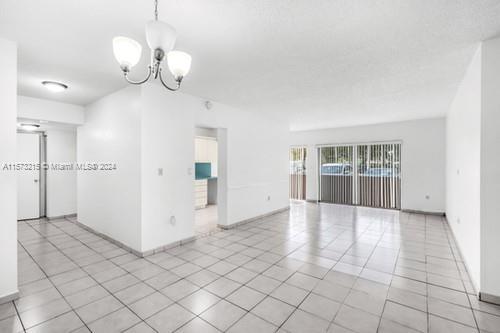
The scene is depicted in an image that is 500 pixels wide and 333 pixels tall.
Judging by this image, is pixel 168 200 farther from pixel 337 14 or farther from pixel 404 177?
pixel 404 177

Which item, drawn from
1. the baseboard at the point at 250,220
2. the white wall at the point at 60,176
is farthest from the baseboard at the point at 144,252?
the white wall at the point at 60,176

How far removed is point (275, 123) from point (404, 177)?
386cm

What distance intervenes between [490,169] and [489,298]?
1.24 meters

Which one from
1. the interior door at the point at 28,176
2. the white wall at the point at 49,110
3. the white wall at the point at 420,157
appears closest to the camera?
the white wall at the point at 49,110

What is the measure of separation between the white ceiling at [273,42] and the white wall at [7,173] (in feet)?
0.92

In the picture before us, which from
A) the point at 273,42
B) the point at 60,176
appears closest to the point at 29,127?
the point at 60,176

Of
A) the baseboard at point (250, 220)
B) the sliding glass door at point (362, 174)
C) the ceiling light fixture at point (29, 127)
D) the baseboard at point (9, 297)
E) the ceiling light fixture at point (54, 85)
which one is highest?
the ceiling light fixture at point (54, 85)

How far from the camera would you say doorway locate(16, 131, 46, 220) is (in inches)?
220

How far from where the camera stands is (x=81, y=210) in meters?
4.93

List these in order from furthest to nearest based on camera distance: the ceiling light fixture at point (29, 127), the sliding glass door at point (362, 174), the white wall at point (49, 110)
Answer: the sliding glass door at point (362, 174), the ceiling light fixture at point (29, 127), the white wall at point (49, 110)

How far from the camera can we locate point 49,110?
4.35 metres

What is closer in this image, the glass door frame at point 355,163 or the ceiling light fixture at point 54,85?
the ceiling light fixture at point 54,85

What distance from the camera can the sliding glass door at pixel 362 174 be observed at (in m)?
6.80

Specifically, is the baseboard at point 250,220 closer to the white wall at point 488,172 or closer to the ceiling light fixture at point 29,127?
the white wall at point 488,172
